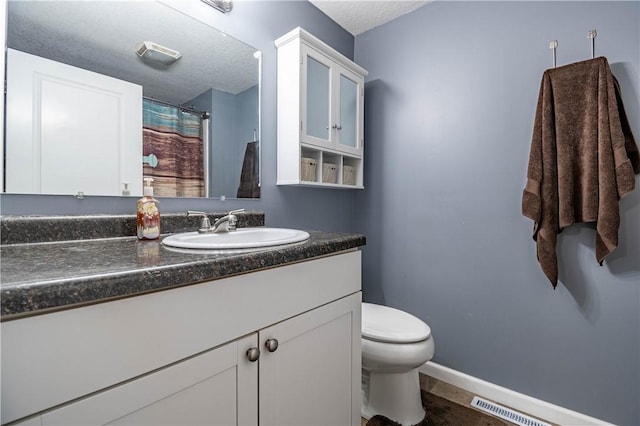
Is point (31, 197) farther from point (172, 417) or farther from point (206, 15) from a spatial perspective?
point (206, 15)

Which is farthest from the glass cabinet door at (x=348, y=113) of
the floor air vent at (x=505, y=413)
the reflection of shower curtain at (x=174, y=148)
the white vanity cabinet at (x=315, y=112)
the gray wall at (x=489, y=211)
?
the floor air vent at (x=505, y=413)

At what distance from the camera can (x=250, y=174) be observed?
1489 mm

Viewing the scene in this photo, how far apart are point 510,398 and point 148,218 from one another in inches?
73.7

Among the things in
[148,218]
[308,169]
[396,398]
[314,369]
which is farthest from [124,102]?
[396,398]

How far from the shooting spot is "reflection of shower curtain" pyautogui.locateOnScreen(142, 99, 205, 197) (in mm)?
1130

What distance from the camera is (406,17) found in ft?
6.10

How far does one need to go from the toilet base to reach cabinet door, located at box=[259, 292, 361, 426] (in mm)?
346

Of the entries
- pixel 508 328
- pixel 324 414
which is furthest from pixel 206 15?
pixel 508 328

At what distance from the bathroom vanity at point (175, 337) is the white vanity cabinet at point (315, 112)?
2.29 ft

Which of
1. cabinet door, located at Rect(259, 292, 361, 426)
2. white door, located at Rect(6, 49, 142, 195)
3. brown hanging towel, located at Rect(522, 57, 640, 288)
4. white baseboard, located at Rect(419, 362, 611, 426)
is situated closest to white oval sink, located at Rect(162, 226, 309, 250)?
cabinet door, located at Rect(259, 292, 361, 426)

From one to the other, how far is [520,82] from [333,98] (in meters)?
0.95

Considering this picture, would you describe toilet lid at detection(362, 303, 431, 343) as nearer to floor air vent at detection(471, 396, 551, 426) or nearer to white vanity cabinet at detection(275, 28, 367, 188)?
floor air vent at detection(471, 396, 551, 426)

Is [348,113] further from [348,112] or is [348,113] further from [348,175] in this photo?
[348,175]

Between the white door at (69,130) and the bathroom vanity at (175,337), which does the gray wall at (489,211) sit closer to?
the bathroom vanity at (175,337)
